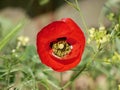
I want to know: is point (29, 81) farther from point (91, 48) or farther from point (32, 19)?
point (32, 19)

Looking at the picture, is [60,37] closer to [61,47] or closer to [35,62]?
[61,47]

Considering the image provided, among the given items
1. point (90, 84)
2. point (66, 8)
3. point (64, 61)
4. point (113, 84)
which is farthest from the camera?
point (66, 8)

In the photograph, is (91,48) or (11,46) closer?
(91,48)

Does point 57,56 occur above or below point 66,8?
below

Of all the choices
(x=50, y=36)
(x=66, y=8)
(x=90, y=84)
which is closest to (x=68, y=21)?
(x=50, y=36)

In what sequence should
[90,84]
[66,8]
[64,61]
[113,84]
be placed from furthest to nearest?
[66,8], [90,84], [113,84], [64,61]
